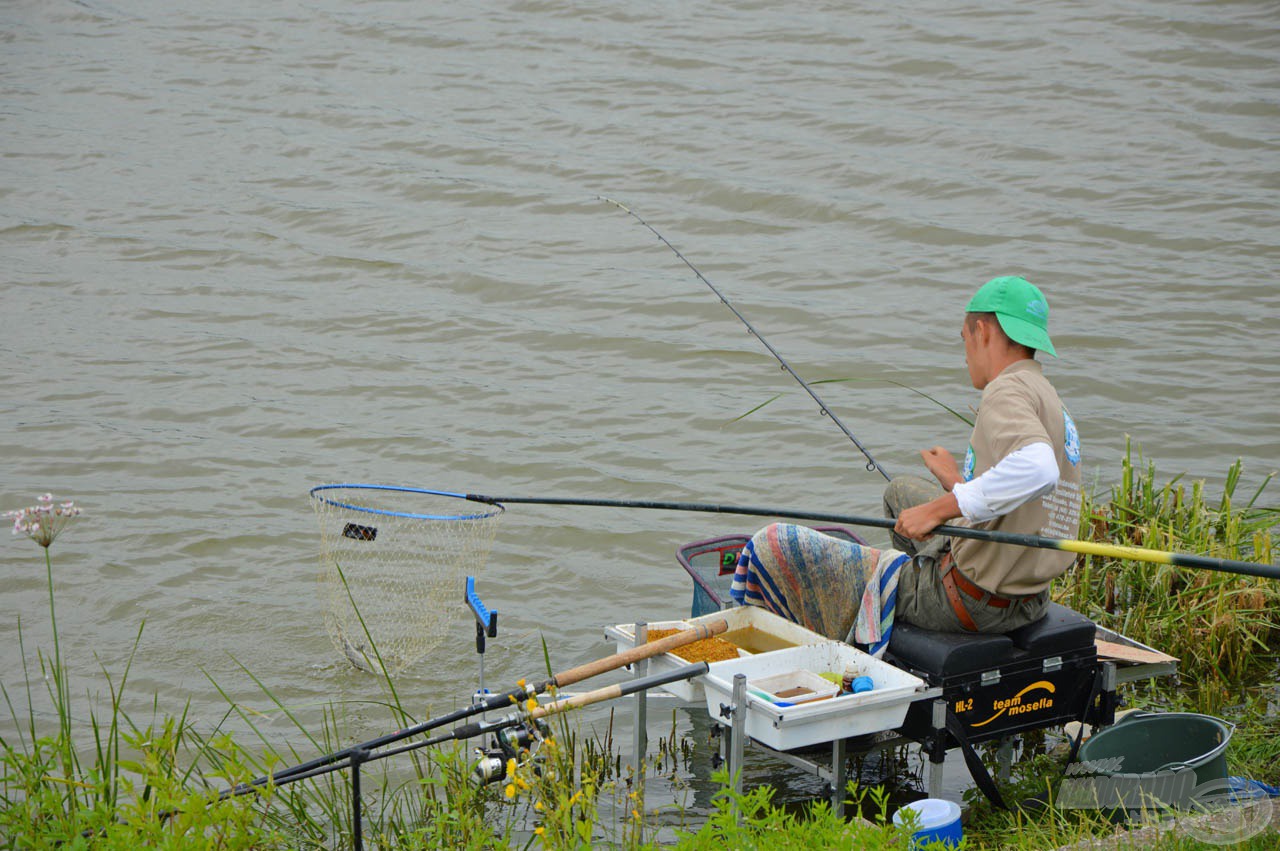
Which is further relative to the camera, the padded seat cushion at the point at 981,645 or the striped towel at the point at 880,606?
the striped towel at the point at 880,606

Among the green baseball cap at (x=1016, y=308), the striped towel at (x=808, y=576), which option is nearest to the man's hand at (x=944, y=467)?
the striped towel at (x=808, y=576)

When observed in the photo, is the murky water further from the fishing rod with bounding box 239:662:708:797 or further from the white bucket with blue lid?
the white bucket with blue lid

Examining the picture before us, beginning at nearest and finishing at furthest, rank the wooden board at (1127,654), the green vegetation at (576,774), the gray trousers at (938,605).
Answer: the green vegetation at (576,774)
the gray trousers at (938,605)
the wooden board at (1127,654)

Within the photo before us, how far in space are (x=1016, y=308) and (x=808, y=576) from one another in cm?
104

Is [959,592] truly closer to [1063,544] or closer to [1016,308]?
[1063,544]

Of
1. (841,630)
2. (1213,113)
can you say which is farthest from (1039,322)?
(1213,113)

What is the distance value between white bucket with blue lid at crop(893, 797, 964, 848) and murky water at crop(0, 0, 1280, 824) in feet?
7.47

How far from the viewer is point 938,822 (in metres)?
3.55

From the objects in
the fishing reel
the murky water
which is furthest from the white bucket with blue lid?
the murky water

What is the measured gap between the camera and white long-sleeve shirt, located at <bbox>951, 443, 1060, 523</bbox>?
355 centimetres

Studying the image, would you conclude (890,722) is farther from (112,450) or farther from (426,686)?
(112,450)

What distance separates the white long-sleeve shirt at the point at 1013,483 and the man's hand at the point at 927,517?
0.24 ft

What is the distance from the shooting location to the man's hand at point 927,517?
3.69m

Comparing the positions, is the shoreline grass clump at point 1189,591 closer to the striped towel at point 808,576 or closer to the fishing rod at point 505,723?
the striped towel at point 808,576
